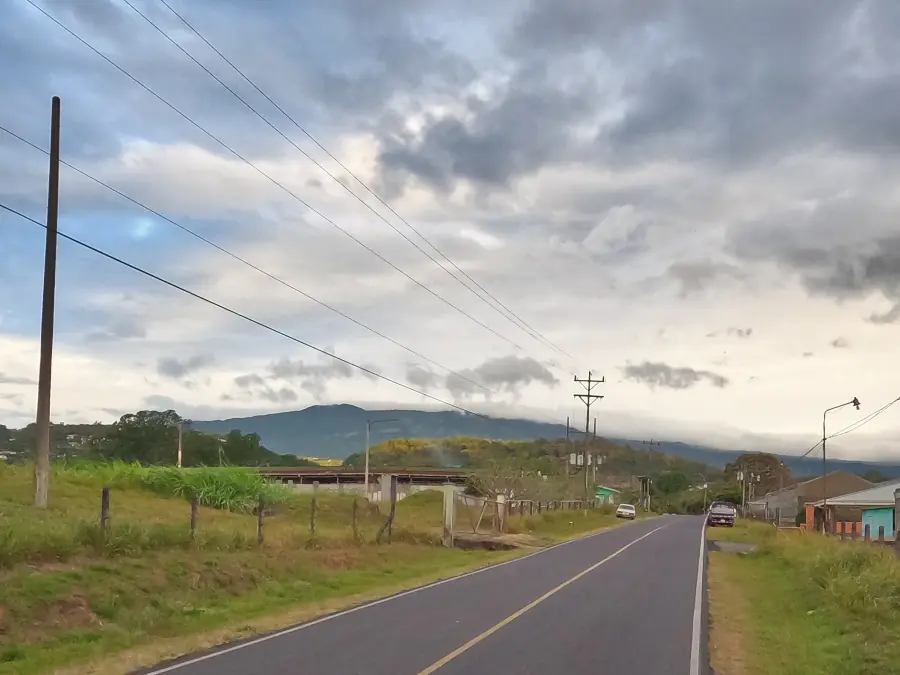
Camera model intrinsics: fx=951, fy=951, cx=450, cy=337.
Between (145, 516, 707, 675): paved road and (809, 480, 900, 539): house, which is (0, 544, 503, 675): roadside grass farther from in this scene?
(809, 480, 900, 539): house

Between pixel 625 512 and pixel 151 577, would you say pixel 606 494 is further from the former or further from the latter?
pixel 151 577

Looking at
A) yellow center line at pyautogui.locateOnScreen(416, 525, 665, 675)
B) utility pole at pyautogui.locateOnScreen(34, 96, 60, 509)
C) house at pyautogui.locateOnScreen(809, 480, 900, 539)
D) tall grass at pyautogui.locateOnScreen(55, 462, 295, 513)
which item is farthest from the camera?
house at pyautogui.locateOnScreen(809, 480, 900, 539)

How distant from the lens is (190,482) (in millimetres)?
39844

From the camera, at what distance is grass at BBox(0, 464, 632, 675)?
13008 millimetres

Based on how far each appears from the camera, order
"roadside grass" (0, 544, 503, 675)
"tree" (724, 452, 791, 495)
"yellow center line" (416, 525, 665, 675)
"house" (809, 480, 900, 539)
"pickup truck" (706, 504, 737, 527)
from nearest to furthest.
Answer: "yellow center line" (416, 525, 665, 675) < "roadside grass" (0, 544, 503, 675) < "house" (809, 480, 900, 539) < "pickup truck" (706, 504, 737, 527) < "tree" (724, 452, 791, 495)

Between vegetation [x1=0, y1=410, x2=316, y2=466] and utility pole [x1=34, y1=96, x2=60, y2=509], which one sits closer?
utility pole [x1=34, y1=96, x2=60, y2=509]

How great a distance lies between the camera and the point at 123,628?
14.1m

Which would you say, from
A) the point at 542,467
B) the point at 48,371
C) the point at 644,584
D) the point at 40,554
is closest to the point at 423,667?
the point at 40,554

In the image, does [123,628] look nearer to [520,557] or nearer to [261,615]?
[261,615]

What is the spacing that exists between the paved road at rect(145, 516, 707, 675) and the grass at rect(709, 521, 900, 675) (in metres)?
0.66

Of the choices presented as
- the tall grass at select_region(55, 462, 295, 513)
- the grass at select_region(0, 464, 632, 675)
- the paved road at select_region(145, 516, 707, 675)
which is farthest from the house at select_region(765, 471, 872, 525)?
the paved road at select_region(145, 516, 707, 675)

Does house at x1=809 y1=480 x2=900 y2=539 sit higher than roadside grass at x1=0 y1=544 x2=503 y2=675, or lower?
lower

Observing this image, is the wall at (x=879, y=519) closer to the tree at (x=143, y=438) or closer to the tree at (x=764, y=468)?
the tree at (x=143, y=438)

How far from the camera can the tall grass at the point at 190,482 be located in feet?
126
